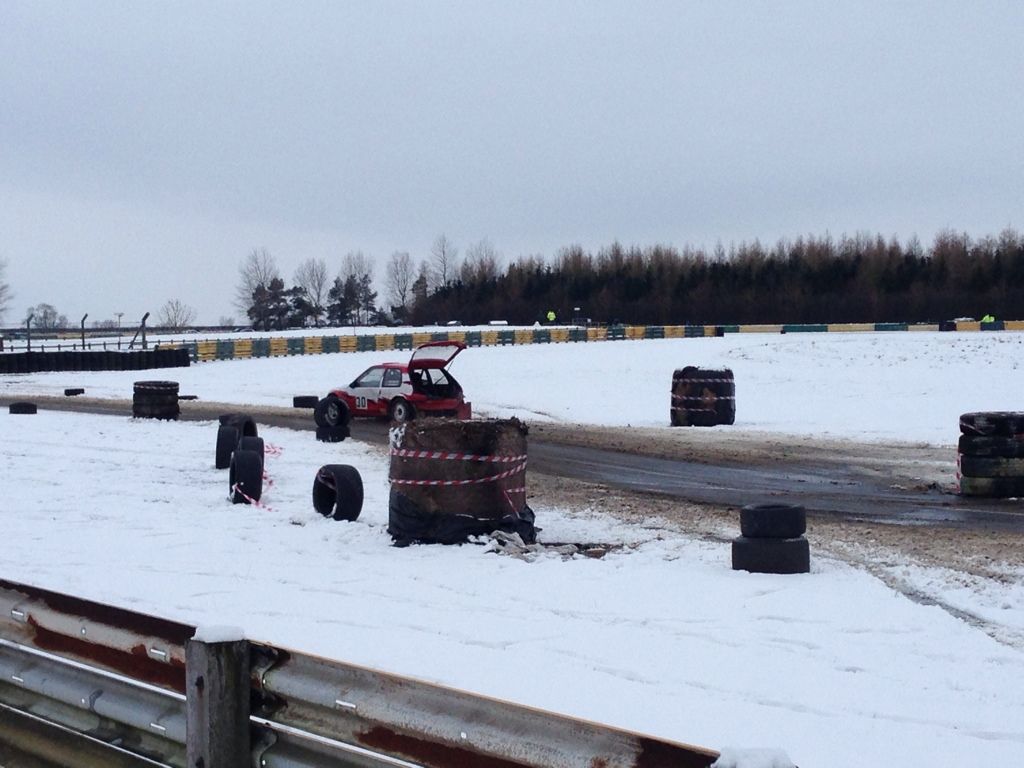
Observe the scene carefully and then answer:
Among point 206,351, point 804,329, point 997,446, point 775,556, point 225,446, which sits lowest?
point 775,556

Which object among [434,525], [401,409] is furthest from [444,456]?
[401,409]

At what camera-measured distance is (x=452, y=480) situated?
1024 centimetres

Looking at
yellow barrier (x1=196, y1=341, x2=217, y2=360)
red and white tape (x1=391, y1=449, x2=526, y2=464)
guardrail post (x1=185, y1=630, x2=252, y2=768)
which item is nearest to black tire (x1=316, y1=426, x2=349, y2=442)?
red and white tape (x1=391, y1=449, x2=526, y2=464)

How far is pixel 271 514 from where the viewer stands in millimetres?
12289

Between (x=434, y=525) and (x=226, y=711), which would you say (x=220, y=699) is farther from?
(x=434, y=525)

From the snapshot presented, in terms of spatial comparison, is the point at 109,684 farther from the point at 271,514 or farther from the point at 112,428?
the point at 112,428

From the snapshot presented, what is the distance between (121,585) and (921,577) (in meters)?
6.23

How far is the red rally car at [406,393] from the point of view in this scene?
22250 mm

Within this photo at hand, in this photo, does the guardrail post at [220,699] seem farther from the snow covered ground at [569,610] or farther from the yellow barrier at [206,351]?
the yellow barrier at [206,351]

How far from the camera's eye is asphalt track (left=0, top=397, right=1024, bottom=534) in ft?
39.6

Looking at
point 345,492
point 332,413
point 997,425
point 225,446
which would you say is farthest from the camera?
point 332,413

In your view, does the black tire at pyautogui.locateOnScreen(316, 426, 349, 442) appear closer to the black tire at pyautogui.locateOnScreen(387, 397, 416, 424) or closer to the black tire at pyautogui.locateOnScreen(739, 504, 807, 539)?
the black tire at pyautogui.locateOnScreen(387, 397, 416, 424)

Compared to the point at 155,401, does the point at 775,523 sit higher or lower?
lower

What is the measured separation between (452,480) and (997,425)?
6.79 m
